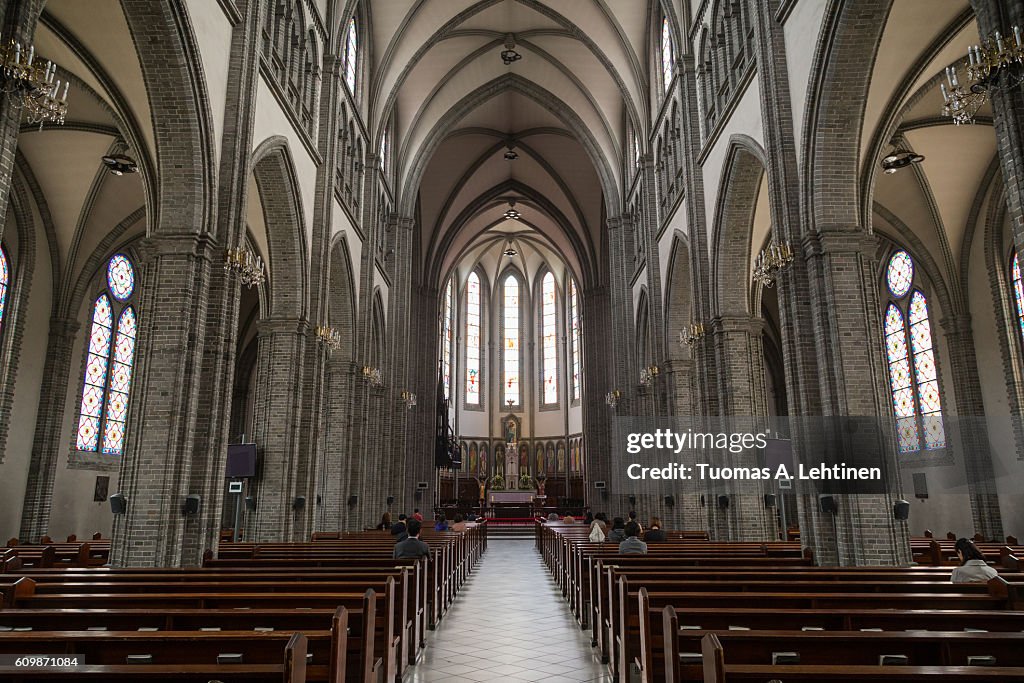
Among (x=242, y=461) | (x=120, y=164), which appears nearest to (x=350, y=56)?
(x=120, y=164)

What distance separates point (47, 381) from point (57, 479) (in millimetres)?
2679

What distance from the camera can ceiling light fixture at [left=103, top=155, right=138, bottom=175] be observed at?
54.0ft

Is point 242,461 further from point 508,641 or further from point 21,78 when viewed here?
point 21,78

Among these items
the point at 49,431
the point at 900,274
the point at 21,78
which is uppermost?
the point at 900,274

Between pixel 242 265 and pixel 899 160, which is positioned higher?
pixel 899 160

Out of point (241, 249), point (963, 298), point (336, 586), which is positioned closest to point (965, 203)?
point (963, 298)

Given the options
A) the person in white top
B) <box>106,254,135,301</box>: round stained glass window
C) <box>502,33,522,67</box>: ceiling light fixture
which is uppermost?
<box>502,33,522,67</box>: ceiling light fixture

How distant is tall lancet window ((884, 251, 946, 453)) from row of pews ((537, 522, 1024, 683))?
14.7 meters

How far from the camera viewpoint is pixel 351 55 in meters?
20.6

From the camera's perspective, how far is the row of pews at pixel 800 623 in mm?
3062

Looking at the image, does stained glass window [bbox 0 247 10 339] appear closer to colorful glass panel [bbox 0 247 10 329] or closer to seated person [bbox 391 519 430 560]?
colorful glass panel [bbox 0 247 10 329]

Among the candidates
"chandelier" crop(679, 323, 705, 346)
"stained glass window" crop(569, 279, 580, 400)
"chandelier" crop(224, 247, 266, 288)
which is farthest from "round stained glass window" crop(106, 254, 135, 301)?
"stained glass window" crop(569, 279, 580, 400)

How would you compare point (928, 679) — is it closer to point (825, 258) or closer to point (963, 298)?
point (825, 258)

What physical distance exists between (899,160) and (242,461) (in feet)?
53.0
